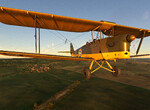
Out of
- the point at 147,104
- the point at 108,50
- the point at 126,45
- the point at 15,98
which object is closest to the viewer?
the point at 147,104

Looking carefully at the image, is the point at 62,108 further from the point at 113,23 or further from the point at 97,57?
the point at 113,23

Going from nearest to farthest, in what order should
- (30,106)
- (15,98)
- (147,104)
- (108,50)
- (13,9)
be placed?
(30,106) → (147,104) → (15,98) → (13,9) → (108,50)

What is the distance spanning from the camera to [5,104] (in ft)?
8.66

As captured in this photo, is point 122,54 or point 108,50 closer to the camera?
point 122,54

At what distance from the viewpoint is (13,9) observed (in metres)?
4.17

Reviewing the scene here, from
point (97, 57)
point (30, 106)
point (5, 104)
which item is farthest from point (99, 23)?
point (5, 104)

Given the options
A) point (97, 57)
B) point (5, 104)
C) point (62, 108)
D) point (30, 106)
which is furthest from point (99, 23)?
point (5, 104)

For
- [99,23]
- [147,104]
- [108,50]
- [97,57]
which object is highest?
[99,23]

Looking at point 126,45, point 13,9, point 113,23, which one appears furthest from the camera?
point 113,23

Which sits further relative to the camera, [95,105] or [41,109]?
[95,105]

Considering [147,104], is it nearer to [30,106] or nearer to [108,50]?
[108,50]

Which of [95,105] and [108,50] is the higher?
[108,50]

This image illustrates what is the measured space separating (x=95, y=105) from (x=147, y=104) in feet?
5.63

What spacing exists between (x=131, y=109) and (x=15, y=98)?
12.5 feet
